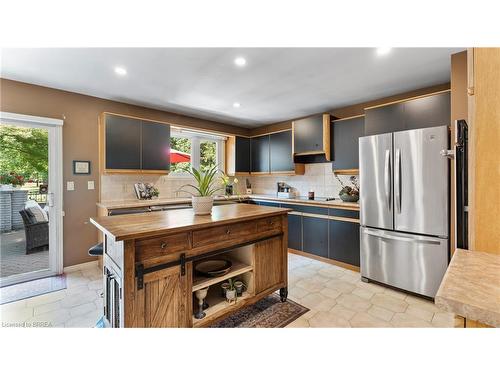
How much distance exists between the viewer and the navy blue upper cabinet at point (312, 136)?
3.76m

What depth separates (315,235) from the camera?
3.59 meters

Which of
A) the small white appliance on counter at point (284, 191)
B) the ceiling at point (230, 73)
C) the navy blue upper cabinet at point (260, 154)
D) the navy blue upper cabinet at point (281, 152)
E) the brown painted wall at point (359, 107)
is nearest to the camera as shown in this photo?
the ceiling at point (230, 73)

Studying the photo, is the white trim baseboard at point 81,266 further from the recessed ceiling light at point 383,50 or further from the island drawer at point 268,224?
the recessed ceiling light at point 383,50

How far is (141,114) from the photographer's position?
377 cm

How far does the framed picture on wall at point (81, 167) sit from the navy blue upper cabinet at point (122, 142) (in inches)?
12.6

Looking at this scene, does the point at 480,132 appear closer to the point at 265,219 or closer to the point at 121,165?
the point at 265,219

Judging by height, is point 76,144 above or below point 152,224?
above

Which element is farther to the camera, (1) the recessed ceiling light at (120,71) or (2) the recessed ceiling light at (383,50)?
(1) the recessed ceiling light at (120,71)

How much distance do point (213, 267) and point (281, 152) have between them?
3004mm

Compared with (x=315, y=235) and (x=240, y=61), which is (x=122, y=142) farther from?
(x=315, y=235)

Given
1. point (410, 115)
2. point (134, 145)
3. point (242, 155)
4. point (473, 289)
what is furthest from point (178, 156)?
point (473, 289)

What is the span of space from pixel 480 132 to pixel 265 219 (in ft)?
4.99

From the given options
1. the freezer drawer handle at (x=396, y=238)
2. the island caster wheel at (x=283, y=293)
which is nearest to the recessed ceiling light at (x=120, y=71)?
the island caster wheel at (x=283, y=293)

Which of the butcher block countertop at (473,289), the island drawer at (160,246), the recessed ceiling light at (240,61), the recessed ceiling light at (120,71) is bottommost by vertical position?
the island drawer at (160,246)
